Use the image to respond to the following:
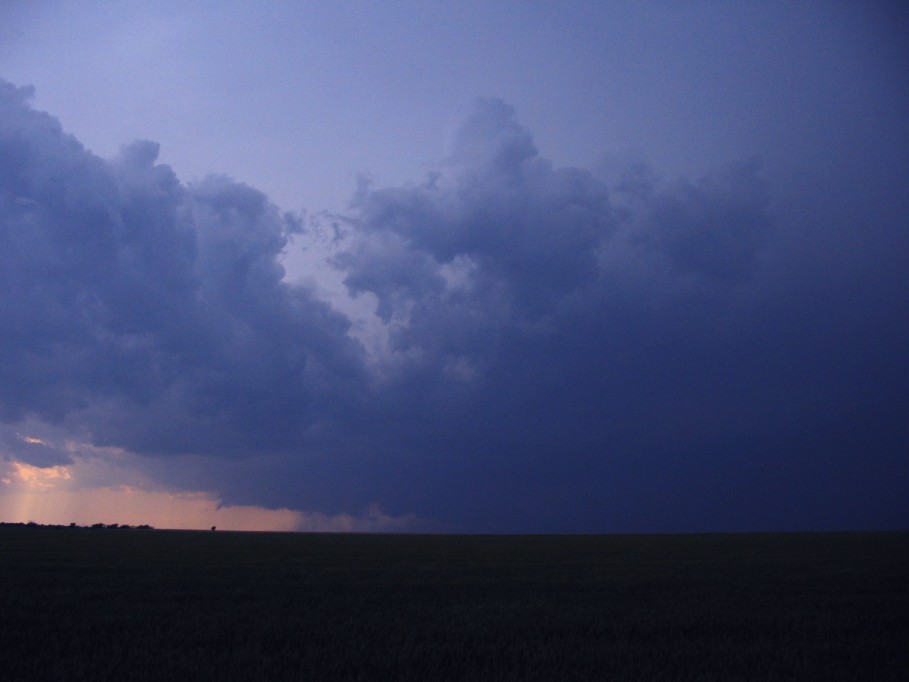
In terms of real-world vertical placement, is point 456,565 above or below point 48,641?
below

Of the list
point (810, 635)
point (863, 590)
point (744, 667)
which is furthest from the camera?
point (863, 590)

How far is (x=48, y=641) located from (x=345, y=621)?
16.3 feet

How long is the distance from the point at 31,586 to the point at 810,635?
19.0 metres

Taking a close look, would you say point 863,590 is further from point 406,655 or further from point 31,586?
point 31,586

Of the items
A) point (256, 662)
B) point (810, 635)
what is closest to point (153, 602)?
point (256, 662)

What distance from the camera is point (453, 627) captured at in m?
11.4

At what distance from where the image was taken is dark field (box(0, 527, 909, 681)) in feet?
28.1

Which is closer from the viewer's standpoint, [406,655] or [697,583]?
[406,655]

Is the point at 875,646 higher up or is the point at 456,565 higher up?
the point at 875,646

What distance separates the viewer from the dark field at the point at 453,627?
28.1 feet

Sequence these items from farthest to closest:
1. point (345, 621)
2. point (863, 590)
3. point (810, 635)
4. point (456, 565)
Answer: point (456, 565)
point (863, 590)
point (345, 621)
point (810, 635)

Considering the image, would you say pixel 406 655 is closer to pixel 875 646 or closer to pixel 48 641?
pixel 48 641

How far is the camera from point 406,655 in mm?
9211

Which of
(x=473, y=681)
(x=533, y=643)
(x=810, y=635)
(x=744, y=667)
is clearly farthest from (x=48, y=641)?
(x=810, y=635)
